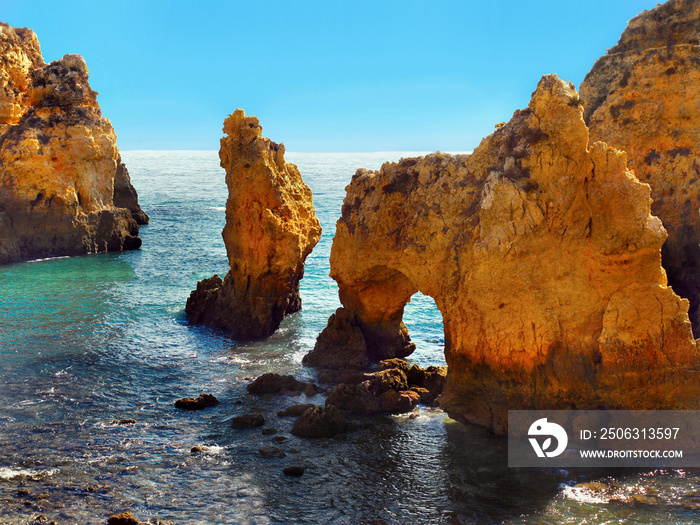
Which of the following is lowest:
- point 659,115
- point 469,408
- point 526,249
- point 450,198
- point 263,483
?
point 263,483

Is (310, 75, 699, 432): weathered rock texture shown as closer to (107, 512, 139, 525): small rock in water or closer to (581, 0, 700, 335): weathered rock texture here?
(107, 512, 139, 525): small rock in water

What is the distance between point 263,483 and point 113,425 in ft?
19.9

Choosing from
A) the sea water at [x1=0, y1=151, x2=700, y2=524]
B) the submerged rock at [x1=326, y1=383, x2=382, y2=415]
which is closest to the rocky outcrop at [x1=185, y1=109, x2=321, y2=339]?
the sea water at [x1=0, y1=151, x2=700, y2=524]

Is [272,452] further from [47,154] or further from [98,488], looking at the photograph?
[47,154]

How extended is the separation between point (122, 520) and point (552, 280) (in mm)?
11531

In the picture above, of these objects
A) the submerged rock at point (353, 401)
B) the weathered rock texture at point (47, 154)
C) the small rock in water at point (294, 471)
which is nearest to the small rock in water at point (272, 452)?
the small rock in water at point (294, 471)

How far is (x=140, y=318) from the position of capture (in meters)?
32.2

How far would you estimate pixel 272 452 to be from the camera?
16.5 m

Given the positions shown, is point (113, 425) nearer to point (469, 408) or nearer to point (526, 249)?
point (469, 408)

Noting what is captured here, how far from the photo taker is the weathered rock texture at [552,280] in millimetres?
15508

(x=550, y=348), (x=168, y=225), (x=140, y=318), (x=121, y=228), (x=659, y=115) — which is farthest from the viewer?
(x=168, y=225)

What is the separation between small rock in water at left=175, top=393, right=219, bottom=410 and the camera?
20.0 metres

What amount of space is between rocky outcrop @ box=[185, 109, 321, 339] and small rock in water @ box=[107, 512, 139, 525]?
15.9 m

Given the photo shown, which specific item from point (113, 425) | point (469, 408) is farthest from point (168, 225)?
point (469, 408)
